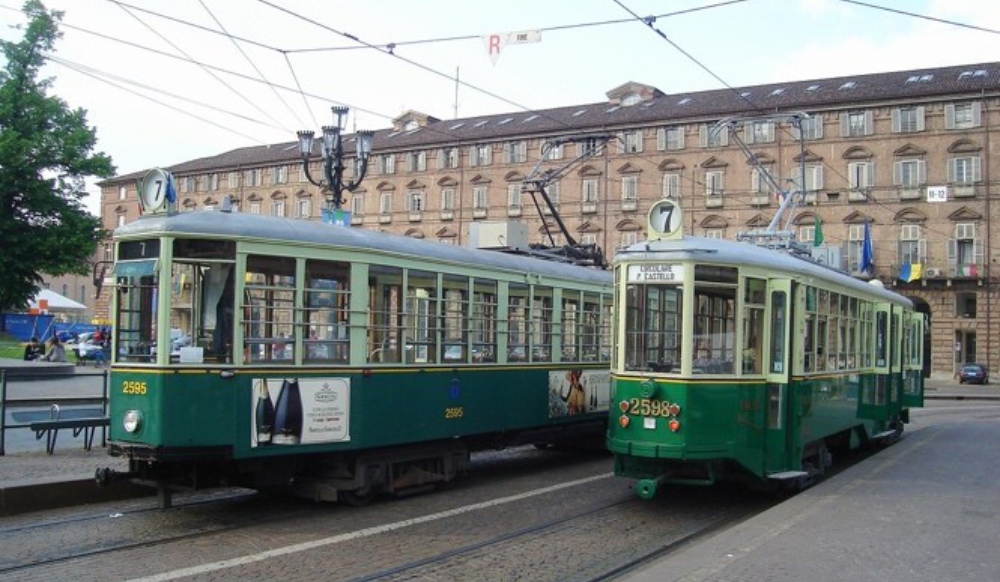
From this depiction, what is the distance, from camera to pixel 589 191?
63.8 m

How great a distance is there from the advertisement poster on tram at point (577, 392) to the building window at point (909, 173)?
45.1 meters

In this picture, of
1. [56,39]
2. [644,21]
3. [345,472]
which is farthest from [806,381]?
[56,39]

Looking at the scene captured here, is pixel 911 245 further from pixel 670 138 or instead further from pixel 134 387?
pixel 134 387

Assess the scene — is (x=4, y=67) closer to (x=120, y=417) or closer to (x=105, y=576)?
(x=120, y=417)

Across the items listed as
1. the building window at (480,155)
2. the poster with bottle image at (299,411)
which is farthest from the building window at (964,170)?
the poster with bottle image at (299,411)

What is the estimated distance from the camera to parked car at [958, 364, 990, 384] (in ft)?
165

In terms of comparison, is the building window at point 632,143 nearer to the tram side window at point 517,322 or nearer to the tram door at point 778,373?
the tram side window at point 517,322

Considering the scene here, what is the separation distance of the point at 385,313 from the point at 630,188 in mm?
52775

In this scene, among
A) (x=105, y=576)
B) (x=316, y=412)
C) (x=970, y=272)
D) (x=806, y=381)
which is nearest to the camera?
(x=105, y=576)

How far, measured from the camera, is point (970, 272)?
5331 cm

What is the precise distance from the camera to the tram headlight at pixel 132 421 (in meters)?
9.17

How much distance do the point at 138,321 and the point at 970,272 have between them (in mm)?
52875

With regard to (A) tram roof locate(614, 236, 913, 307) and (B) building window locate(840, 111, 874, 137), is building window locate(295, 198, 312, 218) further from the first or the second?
(A) tram roof locate(614, 236, 913, 307)

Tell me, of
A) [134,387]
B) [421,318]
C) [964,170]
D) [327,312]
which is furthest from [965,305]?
[134,387]
